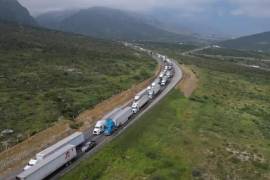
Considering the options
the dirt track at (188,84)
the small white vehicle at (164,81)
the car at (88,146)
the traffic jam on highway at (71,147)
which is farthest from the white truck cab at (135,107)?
the small white vehicle at (164,81)

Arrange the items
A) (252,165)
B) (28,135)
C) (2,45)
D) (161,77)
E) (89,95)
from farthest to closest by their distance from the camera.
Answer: (2,45)
(161,77)
(89,95)
(28,135)
(252,165)

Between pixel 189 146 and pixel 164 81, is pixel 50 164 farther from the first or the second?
pixel 164 81

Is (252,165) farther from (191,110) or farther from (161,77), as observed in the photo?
(161,77)

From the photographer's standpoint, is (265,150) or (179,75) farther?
(179,75)

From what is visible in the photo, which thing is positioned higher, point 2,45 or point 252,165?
point 2,45

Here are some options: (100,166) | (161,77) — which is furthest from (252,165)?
(161,77)
